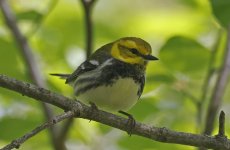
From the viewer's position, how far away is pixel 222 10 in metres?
2.46

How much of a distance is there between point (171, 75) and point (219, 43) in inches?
13.2

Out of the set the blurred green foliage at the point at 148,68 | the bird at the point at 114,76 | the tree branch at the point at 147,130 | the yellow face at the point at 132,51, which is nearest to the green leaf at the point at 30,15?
the blurred green foliage at the point at 148,68

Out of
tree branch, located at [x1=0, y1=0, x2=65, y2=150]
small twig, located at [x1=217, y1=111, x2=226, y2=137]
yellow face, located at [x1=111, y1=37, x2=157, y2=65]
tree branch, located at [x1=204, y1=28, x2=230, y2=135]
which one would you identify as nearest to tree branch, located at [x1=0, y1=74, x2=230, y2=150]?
small twig, located at [x1=217, y1=111, x2=226, y2=137]

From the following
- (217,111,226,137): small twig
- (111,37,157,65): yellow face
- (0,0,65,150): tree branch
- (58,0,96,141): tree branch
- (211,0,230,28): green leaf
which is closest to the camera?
(217,111,226,137): small twig

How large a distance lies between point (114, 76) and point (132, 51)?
0.31 metres

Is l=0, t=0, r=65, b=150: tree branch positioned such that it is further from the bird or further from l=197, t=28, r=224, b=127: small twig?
l=197, t=28, r=224, b=127: small twig

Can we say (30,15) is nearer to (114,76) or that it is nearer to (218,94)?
(114,76)

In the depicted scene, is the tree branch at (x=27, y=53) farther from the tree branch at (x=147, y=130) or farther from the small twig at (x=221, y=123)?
the small twig at (x=221, y=123)

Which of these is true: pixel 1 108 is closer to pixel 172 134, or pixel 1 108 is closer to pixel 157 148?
pixel 157 148

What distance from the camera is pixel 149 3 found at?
4.86m

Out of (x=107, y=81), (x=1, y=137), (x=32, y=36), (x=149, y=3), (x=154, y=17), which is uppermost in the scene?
(x=149, y=3)

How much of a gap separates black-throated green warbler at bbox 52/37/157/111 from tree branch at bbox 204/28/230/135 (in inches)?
14.3

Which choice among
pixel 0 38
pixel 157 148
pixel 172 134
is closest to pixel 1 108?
pixel 0 38

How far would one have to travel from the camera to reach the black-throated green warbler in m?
3.00
